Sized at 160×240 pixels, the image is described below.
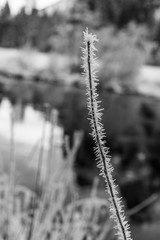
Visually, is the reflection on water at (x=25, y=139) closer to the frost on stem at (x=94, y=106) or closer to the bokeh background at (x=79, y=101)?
the bokeh background at (x=79, y=101)

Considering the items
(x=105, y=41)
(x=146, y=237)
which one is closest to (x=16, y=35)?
(x=105, y=41)

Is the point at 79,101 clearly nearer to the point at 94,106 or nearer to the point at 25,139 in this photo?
the point at 25,139

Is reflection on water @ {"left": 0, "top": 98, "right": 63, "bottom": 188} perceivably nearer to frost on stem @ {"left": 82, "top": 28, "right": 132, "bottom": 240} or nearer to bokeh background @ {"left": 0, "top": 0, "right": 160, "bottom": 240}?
bokeh background @ {"left": 0, "top": 0, "right": 160, "bottom": 240}

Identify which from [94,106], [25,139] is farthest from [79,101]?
[94,106]

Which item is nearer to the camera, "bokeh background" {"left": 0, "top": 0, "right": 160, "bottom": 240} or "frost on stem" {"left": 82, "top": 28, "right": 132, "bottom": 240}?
"frost on stem" {"left": 82, "top": 28, "right": 132, "bottom": 240}

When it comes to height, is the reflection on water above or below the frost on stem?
below

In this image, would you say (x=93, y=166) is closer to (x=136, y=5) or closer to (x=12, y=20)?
(x=12, y=20)

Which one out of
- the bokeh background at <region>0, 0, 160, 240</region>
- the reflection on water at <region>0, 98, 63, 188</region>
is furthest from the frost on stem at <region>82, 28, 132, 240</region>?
the reflection on water at <region>0, 98, 63, 188</region>

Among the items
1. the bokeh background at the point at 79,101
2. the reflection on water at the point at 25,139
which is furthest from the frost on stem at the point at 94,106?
the reflection on water at the point at 25,139
